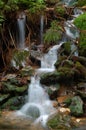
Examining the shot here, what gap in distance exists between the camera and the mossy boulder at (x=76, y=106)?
9384mm

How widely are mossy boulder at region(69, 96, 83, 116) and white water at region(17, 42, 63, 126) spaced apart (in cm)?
55

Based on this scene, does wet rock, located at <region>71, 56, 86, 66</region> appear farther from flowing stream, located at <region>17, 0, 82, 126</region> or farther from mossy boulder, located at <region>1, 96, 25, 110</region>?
mossy boulder, located at <region>1, 96, 25, 110</region>

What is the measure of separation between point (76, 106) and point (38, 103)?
1232 mm

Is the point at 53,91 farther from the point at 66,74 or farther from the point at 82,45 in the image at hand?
the point at 82,45

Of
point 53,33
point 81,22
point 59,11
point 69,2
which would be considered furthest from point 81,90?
point 69,2

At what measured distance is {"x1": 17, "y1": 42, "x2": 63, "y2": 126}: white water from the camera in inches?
375

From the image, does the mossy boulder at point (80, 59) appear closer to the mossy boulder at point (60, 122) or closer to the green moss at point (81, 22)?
Result: the green moss at point (81, 22)

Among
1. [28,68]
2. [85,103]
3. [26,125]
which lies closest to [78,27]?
[28,68]

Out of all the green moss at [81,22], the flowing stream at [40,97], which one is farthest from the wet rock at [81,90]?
the green moss at [81,22]

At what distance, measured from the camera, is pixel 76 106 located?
9.59m

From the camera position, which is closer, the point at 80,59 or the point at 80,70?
the point at 80,70

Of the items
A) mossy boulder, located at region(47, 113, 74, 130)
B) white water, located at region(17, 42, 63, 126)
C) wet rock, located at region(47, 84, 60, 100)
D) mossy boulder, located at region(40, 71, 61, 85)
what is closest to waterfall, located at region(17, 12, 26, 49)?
white water, located at region(17, 42, 63, 126)

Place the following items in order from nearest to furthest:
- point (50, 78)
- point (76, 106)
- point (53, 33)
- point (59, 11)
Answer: point (76, 106), point (50, 78), point (53, 33), point (59, 11)

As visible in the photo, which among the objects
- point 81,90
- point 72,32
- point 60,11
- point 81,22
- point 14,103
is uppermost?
point 60,11
